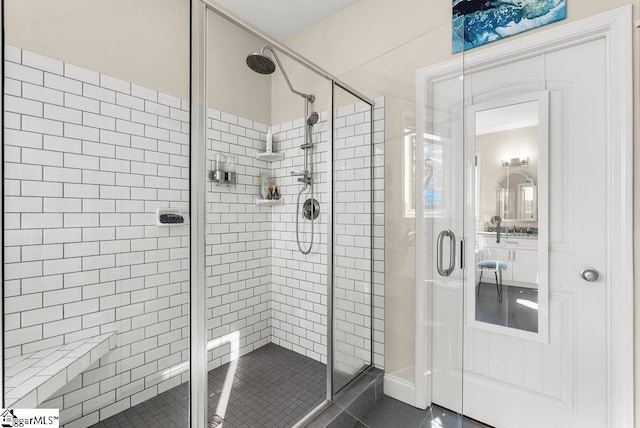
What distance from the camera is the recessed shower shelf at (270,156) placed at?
1353 mm

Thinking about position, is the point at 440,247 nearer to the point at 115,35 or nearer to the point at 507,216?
the point at 507,216

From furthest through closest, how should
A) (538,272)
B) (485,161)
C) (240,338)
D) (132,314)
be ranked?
(485,161) → (538,272) → (240,338) → (132,314)

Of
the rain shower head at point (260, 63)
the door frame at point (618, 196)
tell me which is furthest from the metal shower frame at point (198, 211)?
the door frame at point (618, 196)

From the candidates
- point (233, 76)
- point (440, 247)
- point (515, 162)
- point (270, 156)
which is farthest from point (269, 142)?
point (515, 162)

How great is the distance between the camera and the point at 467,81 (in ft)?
5.69

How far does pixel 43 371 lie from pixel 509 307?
6.73 ft

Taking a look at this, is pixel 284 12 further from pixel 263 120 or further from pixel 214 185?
pixel 214 185

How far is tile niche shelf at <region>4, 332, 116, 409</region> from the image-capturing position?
2.60ft

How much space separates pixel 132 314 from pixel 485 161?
6.22ft

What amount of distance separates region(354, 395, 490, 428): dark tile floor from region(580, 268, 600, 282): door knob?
3.24ft

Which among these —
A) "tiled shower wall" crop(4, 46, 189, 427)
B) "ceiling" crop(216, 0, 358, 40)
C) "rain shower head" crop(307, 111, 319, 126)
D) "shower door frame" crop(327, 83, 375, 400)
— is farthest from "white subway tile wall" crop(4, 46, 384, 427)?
"ceiling" crop(216, 0, 358, 40)

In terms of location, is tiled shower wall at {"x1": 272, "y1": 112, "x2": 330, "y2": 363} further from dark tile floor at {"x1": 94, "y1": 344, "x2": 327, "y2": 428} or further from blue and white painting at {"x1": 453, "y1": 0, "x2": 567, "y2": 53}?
blue and white painting at {"x1": 453, "y1": 0, "x2": 567, "y2": 53}

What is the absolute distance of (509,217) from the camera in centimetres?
162

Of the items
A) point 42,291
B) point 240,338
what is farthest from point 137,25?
point 240,338
